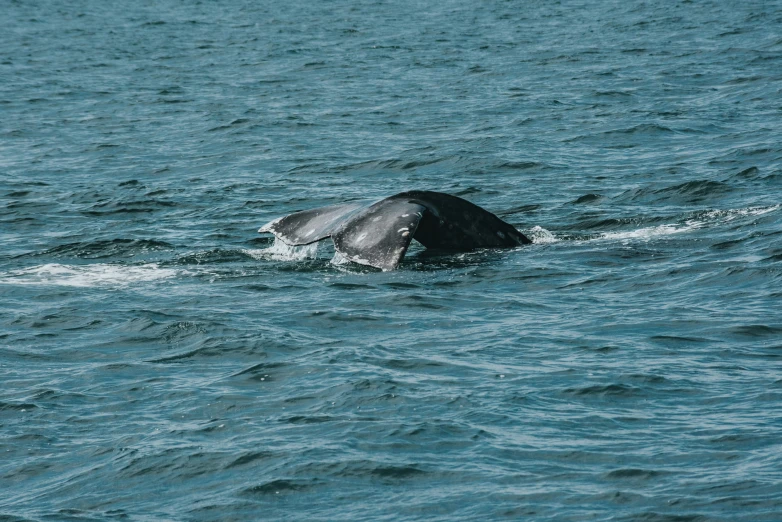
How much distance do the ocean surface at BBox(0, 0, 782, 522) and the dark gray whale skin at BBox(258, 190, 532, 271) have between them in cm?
23

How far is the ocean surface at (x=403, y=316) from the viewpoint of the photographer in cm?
821

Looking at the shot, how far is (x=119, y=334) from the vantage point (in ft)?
37.9

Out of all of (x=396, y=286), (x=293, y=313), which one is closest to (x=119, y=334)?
(x=293, y=313)

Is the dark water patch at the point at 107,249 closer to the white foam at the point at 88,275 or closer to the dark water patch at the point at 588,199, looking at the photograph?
the white foam at the point at 88,275

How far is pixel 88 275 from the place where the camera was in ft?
45.2

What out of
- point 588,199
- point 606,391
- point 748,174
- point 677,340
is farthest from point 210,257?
point 748,174

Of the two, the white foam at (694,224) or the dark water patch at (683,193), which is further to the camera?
the dark water patch at (683,193)

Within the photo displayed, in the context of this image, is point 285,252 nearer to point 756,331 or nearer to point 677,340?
point 677,340

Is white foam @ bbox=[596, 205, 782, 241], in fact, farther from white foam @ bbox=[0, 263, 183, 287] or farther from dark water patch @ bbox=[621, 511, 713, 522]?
dark water patch @ bbox=[621, 511, 713, 522]

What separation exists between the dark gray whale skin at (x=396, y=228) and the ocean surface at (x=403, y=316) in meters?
0.23

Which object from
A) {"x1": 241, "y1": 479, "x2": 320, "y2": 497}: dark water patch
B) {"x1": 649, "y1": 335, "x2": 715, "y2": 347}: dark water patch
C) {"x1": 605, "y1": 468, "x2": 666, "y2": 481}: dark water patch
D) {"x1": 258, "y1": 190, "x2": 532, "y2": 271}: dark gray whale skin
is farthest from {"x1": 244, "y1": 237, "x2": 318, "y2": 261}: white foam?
{"x1": 605, "y1": 468, "x2": 666, "y2": 481}: dark water patch

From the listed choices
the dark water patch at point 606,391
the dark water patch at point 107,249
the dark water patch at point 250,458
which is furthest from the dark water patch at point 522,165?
the dark water patch at point 250,458

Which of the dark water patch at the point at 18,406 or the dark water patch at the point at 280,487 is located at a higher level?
the dark water patch at the point at 18,406

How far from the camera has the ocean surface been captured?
26.9 ft
